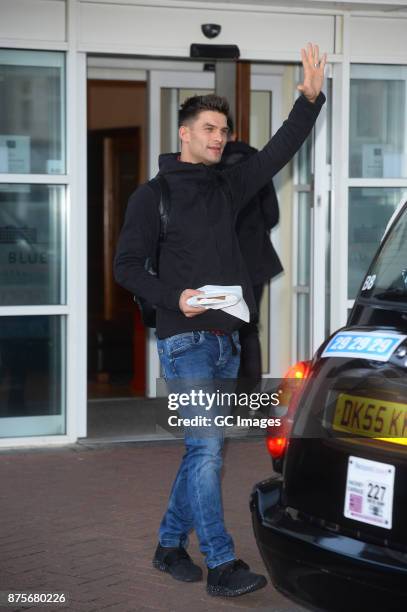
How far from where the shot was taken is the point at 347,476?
3.68 metres

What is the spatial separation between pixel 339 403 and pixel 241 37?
519 cm

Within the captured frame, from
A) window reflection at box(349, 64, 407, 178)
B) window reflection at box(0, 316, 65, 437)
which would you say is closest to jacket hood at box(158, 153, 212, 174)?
window reflection at box(0, 316, 65, 437)

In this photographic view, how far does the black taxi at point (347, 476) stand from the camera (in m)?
3.52

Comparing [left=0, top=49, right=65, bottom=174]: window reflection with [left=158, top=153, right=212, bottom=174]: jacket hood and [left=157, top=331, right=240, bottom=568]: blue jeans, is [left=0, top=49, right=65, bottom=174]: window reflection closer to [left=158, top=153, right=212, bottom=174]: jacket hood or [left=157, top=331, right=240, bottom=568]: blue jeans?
[left=158, top=153, right=212, bottom=174]: jacket hood

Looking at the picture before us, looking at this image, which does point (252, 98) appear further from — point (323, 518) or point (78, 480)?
point (323, 518)

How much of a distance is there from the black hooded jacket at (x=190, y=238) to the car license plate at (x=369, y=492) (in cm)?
136

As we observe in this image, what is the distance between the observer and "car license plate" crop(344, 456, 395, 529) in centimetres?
353

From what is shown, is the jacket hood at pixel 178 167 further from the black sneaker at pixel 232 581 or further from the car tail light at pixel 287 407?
the black sneaker at pixel 232 581

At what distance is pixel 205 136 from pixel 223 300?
77 cm

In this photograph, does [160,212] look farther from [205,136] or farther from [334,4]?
[334,4]

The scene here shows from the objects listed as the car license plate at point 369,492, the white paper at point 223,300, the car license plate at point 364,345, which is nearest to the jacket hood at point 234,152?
the white paper at point 223,300

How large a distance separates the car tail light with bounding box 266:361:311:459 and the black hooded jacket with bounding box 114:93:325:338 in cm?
75

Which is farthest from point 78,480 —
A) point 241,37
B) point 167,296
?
point 241,37

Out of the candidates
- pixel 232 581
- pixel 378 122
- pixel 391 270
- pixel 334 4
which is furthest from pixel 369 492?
pixel 378 122
